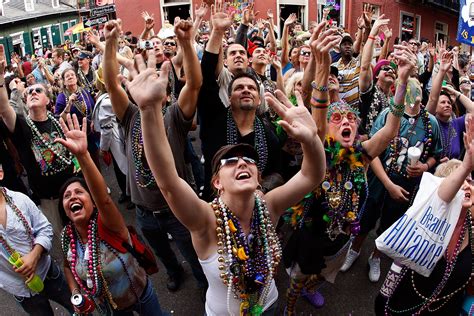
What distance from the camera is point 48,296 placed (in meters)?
2.85

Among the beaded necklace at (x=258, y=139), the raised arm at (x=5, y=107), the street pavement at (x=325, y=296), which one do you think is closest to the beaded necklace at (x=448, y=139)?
the street pavement at (x=325, y=296)

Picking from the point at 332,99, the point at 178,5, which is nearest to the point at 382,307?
the point at 332,99

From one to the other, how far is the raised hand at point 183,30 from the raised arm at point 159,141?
87 cm

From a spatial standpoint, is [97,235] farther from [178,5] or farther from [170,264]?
[178,5]

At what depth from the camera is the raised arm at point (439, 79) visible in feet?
11.6

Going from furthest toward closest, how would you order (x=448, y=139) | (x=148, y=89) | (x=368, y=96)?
(x=368, y=96) < (x=448, y=139) < (x=148, y=89)

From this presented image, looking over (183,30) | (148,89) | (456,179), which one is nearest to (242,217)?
(148,89)

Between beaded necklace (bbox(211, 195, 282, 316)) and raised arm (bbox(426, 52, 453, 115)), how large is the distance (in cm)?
241

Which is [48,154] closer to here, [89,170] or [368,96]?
[89,170]

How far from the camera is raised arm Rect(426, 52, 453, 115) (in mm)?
3537

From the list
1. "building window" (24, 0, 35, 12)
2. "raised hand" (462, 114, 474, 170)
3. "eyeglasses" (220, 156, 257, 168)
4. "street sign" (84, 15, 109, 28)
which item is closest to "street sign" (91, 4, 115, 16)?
"street sign" (84, 15, 109, 28)

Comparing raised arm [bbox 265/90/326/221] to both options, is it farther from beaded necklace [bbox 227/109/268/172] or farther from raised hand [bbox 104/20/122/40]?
raised hand [bbox 104/20/122/40]

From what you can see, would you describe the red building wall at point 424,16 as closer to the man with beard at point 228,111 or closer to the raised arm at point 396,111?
the raised arm at point 396,111

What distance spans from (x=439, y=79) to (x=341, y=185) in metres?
1.64
